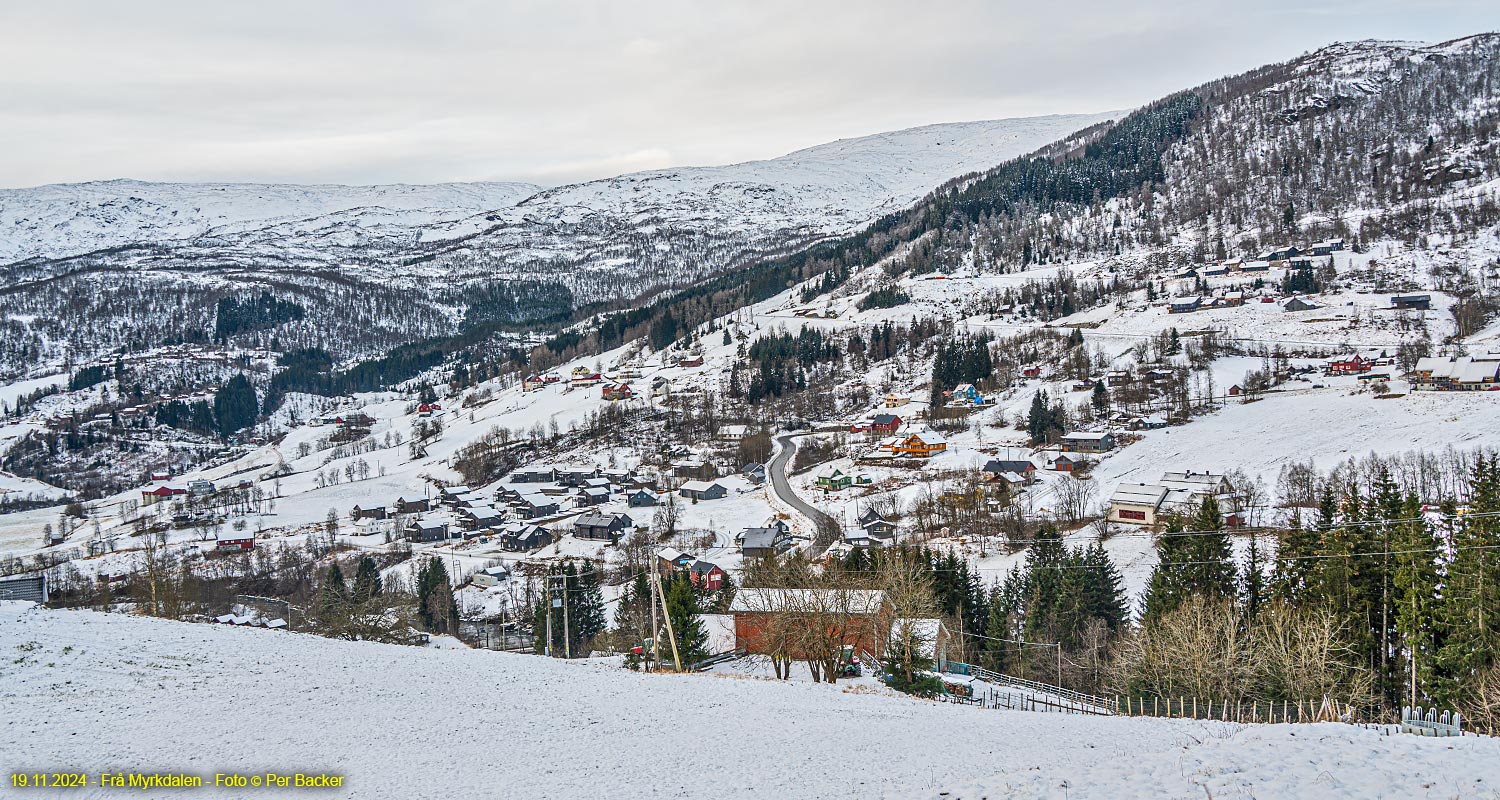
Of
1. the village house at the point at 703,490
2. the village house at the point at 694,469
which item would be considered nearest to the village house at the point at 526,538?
the village house at the point at 703,490

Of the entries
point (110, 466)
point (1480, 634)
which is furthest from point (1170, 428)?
point (110, 466)

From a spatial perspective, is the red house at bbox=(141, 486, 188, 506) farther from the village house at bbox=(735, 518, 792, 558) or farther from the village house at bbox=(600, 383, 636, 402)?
the village house at bbox=(735, 518, 792, 558)

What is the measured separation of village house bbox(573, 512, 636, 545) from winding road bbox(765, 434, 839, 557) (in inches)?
573

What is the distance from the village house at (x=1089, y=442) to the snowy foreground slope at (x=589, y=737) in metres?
67.9

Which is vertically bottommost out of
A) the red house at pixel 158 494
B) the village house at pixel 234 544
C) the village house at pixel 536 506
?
the red house at pixel 158 494

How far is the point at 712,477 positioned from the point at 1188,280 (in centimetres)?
9391

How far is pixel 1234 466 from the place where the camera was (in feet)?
244

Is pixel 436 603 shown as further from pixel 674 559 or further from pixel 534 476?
pixel 534 476

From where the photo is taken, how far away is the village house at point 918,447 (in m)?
94.4

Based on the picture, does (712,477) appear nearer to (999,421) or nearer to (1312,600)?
(999,421)

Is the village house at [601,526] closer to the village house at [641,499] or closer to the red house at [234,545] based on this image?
the village house at [641,499]

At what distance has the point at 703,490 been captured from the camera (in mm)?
94125

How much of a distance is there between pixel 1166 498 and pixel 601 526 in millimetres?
45820

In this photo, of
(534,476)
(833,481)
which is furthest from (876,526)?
(534,476)
